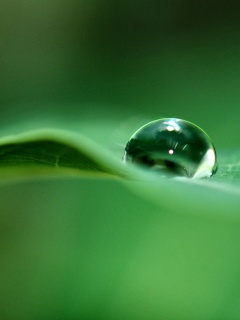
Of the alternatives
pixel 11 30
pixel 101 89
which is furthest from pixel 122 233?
pixel 11 30

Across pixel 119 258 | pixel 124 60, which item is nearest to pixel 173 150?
pixel 119 258

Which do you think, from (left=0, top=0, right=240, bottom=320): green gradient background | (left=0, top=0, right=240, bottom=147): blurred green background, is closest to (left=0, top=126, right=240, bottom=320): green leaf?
(left=0, top=0, right=240, bottom=320): green gradient background

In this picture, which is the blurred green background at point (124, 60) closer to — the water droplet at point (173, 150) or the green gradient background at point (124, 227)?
the green gradient background at point (124, 227)

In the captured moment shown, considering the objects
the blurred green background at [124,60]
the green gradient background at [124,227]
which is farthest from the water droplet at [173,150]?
the blurred green background at [124,60]

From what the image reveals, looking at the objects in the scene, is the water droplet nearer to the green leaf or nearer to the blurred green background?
the green leaf

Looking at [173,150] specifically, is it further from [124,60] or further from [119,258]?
[124,60]

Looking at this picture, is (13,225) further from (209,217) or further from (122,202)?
(209,217)
